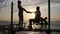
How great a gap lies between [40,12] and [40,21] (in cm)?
68

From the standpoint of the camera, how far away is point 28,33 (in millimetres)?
12039

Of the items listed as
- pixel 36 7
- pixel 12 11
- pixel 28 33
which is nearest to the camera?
pixel 12 11

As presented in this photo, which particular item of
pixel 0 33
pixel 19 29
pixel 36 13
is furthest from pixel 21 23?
pixel 0 33

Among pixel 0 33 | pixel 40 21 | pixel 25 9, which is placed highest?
pixel 25 9

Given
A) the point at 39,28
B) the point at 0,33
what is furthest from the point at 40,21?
the point at 0,33

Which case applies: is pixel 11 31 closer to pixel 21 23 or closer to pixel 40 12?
pixel 21 23

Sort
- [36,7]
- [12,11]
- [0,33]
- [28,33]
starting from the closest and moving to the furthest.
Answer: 1. [12,11]
2. [36,7]
3. [28,33]
4. [0,33]

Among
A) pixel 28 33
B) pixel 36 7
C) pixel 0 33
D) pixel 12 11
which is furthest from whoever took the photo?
pixel 0 33

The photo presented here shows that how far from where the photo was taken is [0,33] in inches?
522

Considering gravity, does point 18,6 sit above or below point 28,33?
above

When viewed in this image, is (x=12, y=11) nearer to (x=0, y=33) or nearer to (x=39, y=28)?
(x=39, y=28)

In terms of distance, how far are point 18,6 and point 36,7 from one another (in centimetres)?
109

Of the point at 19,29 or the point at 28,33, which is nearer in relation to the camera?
the point at 19,29

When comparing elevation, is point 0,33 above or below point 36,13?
below
